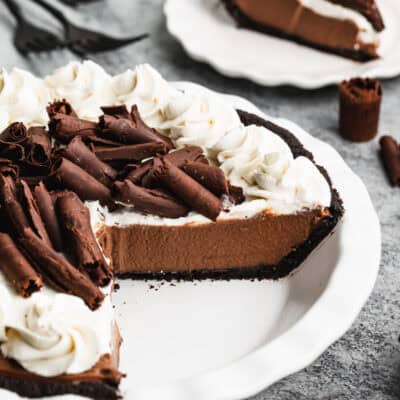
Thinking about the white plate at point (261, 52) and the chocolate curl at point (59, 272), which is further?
the white plate at point (261, 52)

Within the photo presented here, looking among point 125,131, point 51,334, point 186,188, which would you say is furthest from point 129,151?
point 51,334

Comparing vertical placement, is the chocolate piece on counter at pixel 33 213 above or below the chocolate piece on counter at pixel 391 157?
above

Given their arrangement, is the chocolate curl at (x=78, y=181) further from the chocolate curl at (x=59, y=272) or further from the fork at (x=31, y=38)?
the fork at (x=31, y=38)

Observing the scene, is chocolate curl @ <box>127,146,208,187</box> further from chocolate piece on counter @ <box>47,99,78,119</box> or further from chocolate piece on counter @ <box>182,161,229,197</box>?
chocolate piece on counter @ <box>47,99,78,119</box>

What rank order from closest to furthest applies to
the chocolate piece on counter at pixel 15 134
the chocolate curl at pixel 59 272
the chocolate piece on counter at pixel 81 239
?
the chocolate curl at pixel 59 272 < the chocolate piece on counter at pixel 81 239 < the chocolate piece on counter at pixel 15 134

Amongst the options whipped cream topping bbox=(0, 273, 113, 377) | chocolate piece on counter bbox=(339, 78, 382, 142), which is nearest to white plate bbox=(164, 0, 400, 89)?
chocolate piece on counter bbox=(339, 78, 382, 142)

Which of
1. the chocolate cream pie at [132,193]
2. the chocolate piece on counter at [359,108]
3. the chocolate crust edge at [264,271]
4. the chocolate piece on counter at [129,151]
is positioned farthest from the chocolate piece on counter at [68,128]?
the chocolate piece on counter at [359,108]

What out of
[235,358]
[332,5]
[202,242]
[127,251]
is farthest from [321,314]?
[332,5]

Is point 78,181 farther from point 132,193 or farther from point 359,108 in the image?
point 359,108
